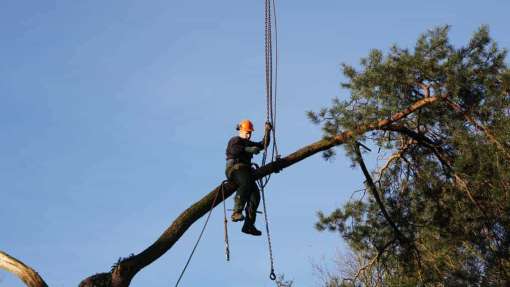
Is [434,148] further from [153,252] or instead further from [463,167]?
[153,252]

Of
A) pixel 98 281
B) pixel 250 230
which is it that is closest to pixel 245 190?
pixel 250 230

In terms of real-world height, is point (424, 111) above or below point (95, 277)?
above

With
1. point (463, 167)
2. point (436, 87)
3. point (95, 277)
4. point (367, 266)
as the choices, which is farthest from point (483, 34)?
point (95, 277)

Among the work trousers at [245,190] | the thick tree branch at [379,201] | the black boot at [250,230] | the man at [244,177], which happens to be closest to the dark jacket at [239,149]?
the man at [244,177]

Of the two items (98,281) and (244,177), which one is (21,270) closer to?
(98,281)

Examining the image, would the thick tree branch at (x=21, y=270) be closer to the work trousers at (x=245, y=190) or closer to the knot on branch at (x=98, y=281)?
the knot on branch at (x=98, y=281)

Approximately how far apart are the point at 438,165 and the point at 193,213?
11.0ft

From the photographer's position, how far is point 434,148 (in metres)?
8.91

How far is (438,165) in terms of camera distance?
927 centimetres

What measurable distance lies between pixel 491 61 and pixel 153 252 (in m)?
4.49

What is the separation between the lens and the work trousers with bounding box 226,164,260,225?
7836mm

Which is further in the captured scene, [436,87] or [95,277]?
[436,87]

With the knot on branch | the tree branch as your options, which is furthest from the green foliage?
the knot on branch

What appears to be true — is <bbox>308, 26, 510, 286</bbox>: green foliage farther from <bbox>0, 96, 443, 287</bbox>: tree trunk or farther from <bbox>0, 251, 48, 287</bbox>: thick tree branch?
<bbox>0, 251, 48, 287</bbox>: thick tree branch
